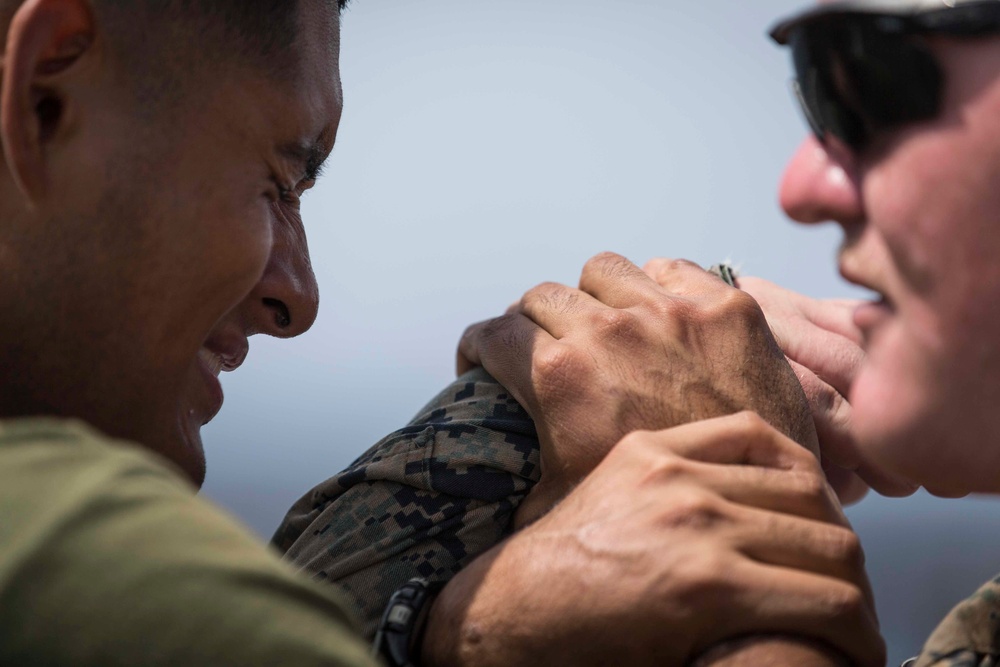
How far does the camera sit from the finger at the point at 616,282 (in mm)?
1849

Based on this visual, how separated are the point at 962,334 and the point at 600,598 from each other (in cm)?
60

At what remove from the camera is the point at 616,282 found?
1899 mm

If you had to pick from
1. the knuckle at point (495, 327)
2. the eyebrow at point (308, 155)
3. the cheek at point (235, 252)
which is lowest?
the knuckle at point (495, 327)

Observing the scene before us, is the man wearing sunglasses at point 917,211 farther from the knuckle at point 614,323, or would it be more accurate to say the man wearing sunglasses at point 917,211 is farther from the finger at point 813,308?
the finger at point 813,308

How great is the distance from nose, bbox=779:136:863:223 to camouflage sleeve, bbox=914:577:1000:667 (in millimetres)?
636

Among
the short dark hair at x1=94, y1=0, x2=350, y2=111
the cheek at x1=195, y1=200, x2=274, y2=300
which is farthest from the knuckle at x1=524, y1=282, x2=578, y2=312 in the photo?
the short dark hair at x1=94, y1=0, x2=350, y2=111

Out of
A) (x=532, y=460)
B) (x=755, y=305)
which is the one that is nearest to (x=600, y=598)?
(x=532, y=460)

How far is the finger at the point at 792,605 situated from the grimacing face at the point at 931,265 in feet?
0.64

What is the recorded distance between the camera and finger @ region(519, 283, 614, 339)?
1.81m

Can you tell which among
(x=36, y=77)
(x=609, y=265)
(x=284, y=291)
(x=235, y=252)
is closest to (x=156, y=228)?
(x=235, y=252)

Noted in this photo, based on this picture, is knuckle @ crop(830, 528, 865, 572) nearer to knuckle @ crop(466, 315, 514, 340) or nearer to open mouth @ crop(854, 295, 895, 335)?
open mouth @ crop(854, 295, 895, 335)

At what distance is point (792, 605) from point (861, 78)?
2.30ft

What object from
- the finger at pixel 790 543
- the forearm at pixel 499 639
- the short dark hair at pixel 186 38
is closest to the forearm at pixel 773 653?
the forearm at pixel 499 639

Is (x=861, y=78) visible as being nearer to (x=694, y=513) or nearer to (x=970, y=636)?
(x=694, y=513)
